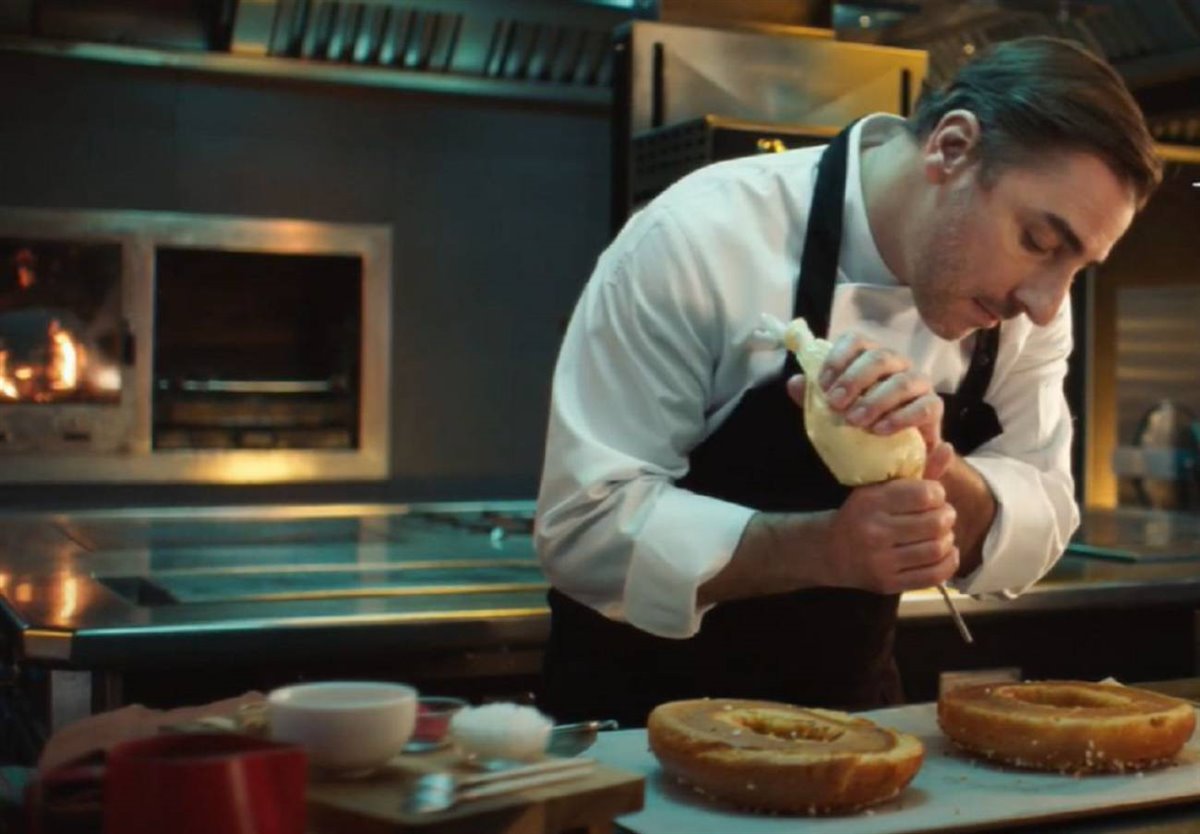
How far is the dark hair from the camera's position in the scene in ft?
5.62

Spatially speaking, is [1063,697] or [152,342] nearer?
[1063,697]

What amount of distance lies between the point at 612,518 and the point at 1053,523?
589mm

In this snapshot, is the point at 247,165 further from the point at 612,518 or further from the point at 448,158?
the point at 612,518

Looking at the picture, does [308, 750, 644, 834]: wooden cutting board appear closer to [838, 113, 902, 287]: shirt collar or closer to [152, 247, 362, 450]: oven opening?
[838, 113, 902, 287]: shirt collar

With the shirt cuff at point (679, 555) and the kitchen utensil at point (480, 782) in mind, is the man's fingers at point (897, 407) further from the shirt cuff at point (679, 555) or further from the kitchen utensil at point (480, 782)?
the kitchen utensil at point (480, 782)

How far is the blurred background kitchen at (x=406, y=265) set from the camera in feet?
9.80

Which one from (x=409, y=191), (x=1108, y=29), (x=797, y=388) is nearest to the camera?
(x=797, y=388)

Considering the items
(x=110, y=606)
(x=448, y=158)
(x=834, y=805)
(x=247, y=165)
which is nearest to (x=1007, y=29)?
(x=448, y=158)

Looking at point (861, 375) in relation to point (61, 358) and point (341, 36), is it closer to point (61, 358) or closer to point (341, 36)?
point (341, 36)

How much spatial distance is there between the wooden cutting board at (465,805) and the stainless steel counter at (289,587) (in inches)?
43.4

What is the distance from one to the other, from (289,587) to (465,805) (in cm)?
153

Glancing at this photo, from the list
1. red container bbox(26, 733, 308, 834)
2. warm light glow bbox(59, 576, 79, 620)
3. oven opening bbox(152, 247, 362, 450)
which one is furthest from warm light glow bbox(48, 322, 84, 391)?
red container bbox(26, 733, 308, 834)

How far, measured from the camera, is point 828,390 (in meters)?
1.56

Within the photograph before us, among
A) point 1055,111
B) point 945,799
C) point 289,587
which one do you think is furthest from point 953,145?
point 289,587
